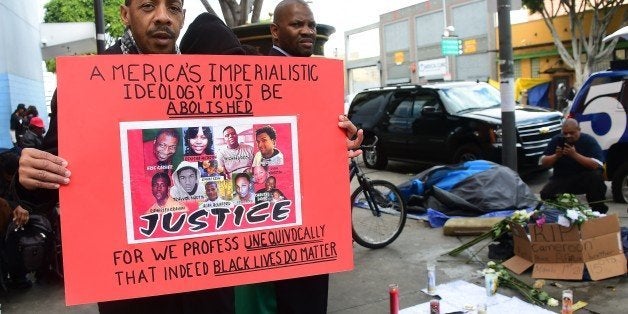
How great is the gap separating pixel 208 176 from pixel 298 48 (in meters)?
1.26

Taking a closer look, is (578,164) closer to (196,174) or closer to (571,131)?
(571,131)

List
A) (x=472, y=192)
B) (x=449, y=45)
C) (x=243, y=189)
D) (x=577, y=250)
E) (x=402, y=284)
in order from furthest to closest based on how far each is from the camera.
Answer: (x=449, y=45)
(x=472, y=192)
(x=402, y=284)
(x=577, y=250)
(x=243, y=189)

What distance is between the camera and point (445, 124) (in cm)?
973

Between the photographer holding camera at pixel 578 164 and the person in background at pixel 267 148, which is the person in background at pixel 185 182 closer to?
the person in background at pixel 267 148

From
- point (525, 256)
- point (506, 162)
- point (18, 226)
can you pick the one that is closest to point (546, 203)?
point (525, 256)

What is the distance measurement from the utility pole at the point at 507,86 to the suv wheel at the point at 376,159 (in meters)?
4.19

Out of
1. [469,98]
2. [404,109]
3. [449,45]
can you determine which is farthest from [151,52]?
[449,45]

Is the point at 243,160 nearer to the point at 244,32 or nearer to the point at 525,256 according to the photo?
the point at 244,32

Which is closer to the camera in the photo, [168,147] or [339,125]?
[168,147]

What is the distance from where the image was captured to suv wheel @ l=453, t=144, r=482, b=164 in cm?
920

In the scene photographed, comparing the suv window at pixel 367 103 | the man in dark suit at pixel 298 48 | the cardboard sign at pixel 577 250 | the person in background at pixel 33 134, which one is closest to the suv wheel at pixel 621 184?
the cardboard sign at pixel 577 250

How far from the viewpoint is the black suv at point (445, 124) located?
29.4ft

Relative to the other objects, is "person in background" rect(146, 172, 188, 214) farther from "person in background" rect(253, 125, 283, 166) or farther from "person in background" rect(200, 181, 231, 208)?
"person in background" rect(253, 125, 283, 166)

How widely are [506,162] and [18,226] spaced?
5.93 meters
